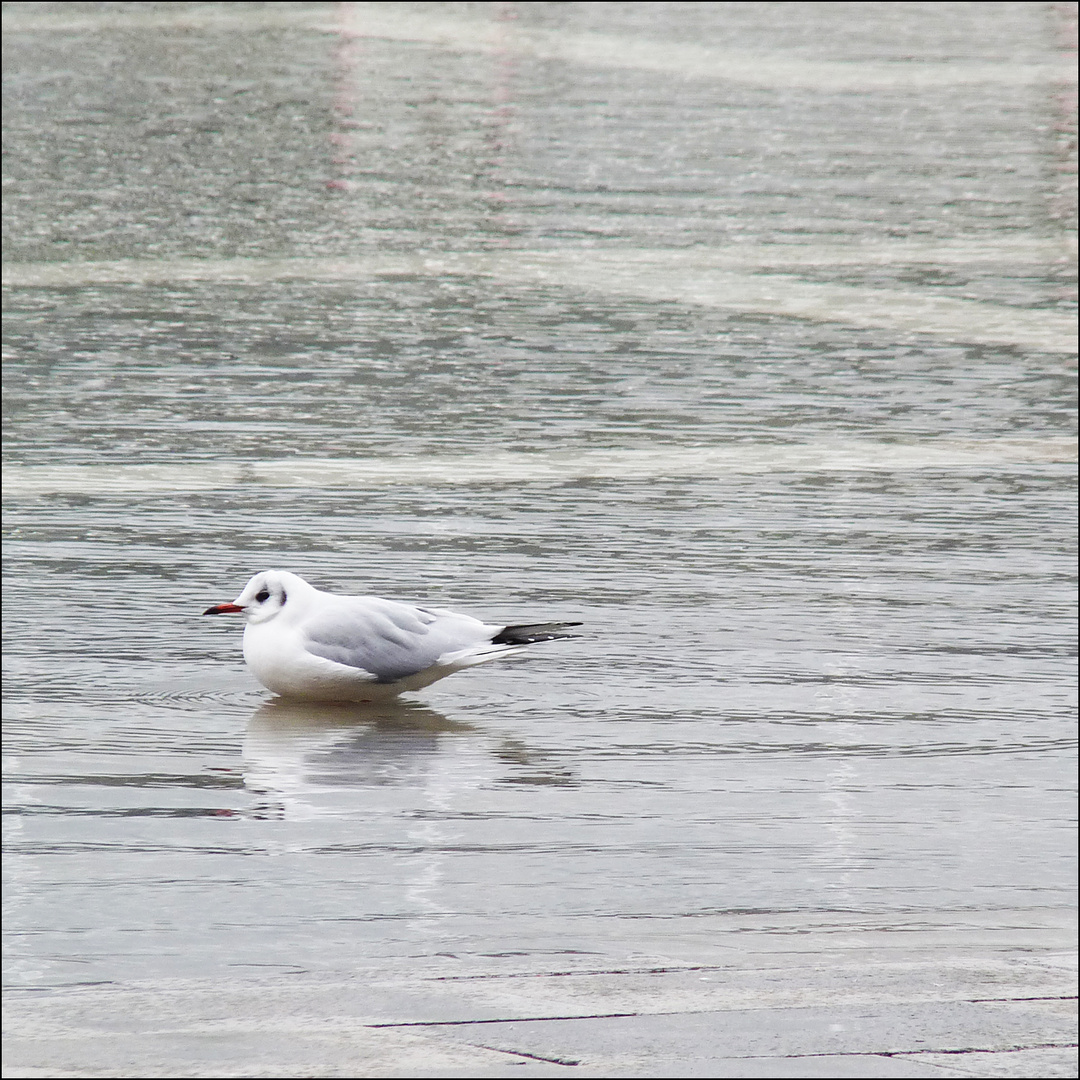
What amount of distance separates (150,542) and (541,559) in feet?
4.03

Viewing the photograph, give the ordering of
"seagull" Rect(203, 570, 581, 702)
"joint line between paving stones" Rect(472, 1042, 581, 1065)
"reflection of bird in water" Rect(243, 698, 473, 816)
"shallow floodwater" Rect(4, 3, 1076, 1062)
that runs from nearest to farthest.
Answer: "joint line between paving stones" Rect(472, 1042, 581, 1065)
"shallow floodwater" Rect(4, 3, 1076, 1062)
"reflection of bird in water" Rect(243, 698, 473, 816)
"seagull" Rect(203, 570, 581, 702)

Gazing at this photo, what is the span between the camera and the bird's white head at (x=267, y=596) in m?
6.59

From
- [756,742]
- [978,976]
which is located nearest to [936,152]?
[756,742]

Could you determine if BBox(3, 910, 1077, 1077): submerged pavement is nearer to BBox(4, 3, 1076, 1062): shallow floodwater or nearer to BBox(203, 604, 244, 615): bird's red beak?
BBox(4, 3, 1076, 1062): shallow floodwater

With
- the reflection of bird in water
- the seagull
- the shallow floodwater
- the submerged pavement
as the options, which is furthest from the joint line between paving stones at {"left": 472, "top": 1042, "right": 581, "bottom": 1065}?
the seagull

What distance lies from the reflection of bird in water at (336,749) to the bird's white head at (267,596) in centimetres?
25

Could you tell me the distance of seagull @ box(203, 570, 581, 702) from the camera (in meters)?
6.51

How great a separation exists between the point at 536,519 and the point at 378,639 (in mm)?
2168

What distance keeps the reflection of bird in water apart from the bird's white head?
0.25 meters

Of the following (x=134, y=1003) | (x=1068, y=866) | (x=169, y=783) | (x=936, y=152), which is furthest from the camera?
(x=936, y=152)

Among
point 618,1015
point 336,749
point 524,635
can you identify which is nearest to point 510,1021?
point 618,1015

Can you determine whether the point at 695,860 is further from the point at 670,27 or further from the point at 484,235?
the point at 670,27

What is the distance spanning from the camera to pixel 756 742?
6289 mm

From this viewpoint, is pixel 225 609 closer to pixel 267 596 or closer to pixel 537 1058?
pixel 267 596
